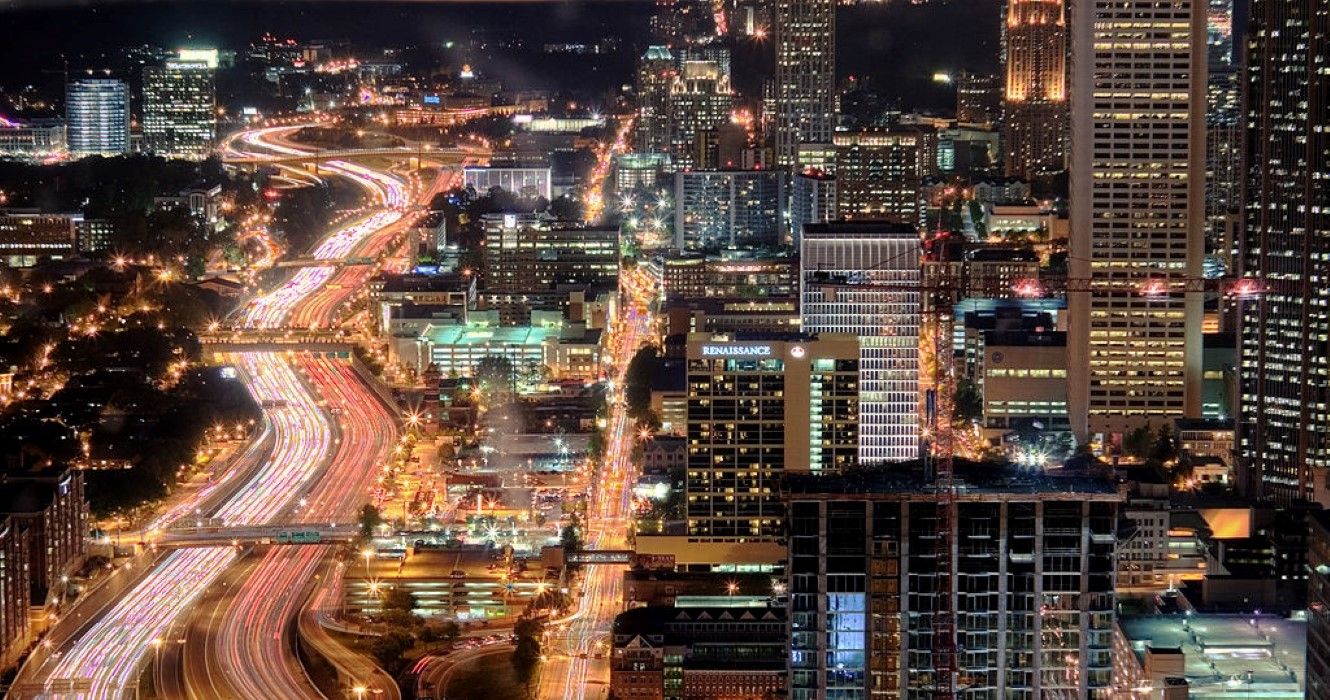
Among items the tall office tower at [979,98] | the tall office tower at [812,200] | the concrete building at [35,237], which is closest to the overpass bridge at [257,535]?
the tall office tower at [812,200]

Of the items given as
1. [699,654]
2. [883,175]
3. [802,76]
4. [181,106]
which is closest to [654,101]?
[802,76]

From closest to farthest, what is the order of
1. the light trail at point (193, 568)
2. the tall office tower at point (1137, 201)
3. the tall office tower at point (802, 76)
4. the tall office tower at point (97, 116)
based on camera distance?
the light trail at point (193, 568), the tall office tower at point (1137, 201), the tall office tower at point (802, 76), the tall office tower at point (97, 116)

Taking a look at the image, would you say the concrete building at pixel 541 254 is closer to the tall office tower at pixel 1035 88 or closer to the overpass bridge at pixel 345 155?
the tall office tower at pixel 1035 88

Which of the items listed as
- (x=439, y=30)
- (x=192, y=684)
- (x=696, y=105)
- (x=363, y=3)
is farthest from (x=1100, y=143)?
(x=363, y=3)

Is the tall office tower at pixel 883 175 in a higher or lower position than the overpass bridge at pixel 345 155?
lower

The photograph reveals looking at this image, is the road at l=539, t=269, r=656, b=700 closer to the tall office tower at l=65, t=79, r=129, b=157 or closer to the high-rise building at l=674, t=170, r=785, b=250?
the high-rise building at l=674, t=170, r=785, b=250
